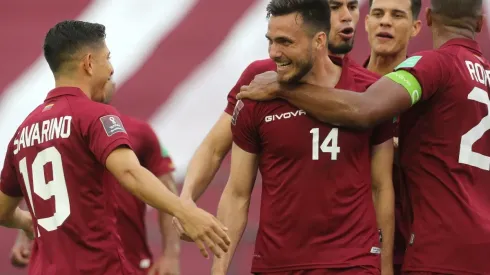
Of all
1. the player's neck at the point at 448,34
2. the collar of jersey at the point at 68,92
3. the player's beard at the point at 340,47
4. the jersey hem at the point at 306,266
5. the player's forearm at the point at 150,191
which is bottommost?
the jersey hem at the point at 306,266

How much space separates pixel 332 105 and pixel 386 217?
642mm

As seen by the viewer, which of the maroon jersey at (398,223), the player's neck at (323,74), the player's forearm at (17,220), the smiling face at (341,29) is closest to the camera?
the player's neck at (323,74)

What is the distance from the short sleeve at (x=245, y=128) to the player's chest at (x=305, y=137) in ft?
0.32

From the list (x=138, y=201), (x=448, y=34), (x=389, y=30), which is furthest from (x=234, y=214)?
(x=138, y=201)

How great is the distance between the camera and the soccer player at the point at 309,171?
17.3 ft

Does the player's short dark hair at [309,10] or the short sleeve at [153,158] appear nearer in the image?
the player's short dark hair at [309,10]

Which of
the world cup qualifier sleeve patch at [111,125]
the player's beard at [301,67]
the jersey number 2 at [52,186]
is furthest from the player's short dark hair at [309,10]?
the jersey number 2 at [52,186]

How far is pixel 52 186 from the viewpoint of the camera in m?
5.43

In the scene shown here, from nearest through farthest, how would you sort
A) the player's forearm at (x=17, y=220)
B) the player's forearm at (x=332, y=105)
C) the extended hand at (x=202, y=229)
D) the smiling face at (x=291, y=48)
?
1. the extended hand at (x=202, y=229)
2. the player's forearm at (x=332, y=105)
3. the smiling face at (x=291, y=48)
4. the player's forearm at (x=17, y=220)

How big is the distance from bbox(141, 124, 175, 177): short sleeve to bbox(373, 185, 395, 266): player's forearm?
235cm

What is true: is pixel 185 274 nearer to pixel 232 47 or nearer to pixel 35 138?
pixel 232 47

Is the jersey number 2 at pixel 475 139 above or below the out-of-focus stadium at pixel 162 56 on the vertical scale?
below

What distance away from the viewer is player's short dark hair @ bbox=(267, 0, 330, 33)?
211 inches

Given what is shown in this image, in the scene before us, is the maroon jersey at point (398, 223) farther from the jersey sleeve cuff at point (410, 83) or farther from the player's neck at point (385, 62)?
the player's neck at point (385, 62)
